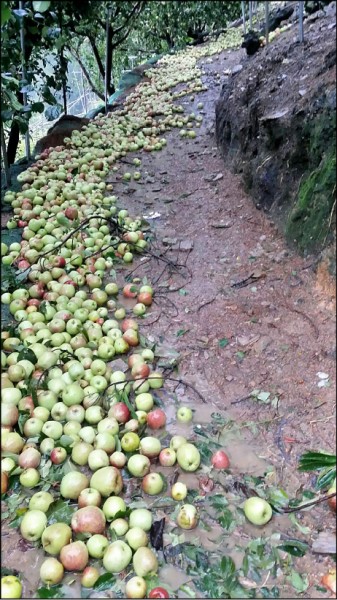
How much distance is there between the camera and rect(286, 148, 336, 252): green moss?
3.05 meters

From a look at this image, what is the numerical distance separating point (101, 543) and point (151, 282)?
2209mm

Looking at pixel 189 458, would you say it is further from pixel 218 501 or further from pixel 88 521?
pixel 88 521

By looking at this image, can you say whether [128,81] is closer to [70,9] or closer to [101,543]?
[70,9]

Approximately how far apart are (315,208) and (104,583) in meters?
2.51

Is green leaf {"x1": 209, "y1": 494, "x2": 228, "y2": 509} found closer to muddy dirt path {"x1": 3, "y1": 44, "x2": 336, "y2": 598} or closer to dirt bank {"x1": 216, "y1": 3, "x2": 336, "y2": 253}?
muddy dirt path {"x1": 3, "y1": 44, "x2": 336, "y2": 598}

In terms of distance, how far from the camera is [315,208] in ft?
10.4

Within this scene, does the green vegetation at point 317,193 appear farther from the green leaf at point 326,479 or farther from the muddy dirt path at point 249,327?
the green leaf at point 326,479

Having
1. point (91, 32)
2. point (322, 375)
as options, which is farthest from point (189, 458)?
point (91, 32)

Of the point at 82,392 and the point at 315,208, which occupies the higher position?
the point at 315,208

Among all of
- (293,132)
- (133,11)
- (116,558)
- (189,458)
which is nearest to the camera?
(116,558)

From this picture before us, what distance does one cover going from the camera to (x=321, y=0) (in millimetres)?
1976

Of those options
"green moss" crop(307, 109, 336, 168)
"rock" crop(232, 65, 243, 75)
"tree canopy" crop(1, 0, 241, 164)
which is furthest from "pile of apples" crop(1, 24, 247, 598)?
"rock" crop(232, 65, 243, 75)

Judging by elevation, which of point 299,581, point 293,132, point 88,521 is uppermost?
point 293,132

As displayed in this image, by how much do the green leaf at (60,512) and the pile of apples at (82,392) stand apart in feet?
0.09
